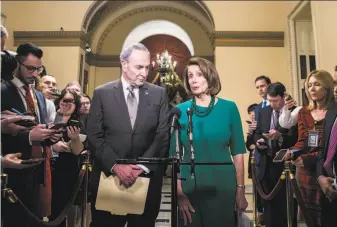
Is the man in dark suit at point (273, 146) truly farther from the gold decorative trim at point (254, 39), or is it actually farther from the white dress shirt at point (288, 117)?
the gold decorative trim at point (254, 39)

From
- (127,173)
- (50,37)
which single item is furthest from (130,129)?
(50,37)

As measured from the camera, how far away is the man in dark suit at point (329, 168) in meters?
2.29

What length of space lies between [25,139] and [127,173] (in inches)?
31.5

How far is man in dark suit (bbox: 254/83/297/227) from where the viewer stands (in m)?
3.52

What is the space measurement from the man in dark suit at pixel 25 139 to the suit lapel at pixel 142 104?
624 millimetres

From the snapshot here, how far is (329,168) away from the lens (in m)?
2.31

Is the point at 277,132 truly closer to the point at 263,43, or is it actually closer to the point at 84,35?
the point at 263,43

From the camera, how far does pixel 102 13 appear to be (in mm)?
11367

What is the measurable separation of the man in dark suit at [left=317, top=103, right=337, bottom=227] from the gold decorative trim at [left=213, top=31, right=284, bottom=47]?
6.74 m

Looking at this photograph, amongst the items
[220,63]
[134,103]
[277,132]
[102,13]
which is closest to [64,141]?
[134,103]

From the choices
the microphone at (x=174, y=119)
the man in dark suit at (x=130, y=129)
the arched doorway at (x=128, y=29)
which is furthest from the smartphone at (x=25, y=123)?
the arched doorway at (x=128, y=29)

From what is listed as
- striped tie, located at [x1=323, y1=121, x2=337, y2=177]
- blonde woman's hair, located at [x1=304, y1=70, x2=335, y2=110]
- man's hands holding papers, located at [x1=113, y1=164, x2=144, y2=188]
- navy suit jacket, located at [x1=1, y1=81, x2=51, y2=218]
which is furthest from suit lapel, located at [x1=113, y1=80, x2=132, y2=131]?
blonde woman's hair, located at [x1=304, y1=70, x2=335, y2=110]

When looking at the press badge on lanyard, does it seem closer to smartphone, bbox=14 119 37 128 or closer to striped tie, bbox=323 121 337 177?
striped tie, bbox=323 121 337 177

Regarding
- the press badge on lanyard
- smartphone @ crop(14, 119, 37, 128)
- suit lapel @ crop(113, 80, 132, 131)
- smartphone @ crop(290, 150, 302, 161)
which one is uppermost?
suit lapel @ crop(113, 80, 132, 131)
